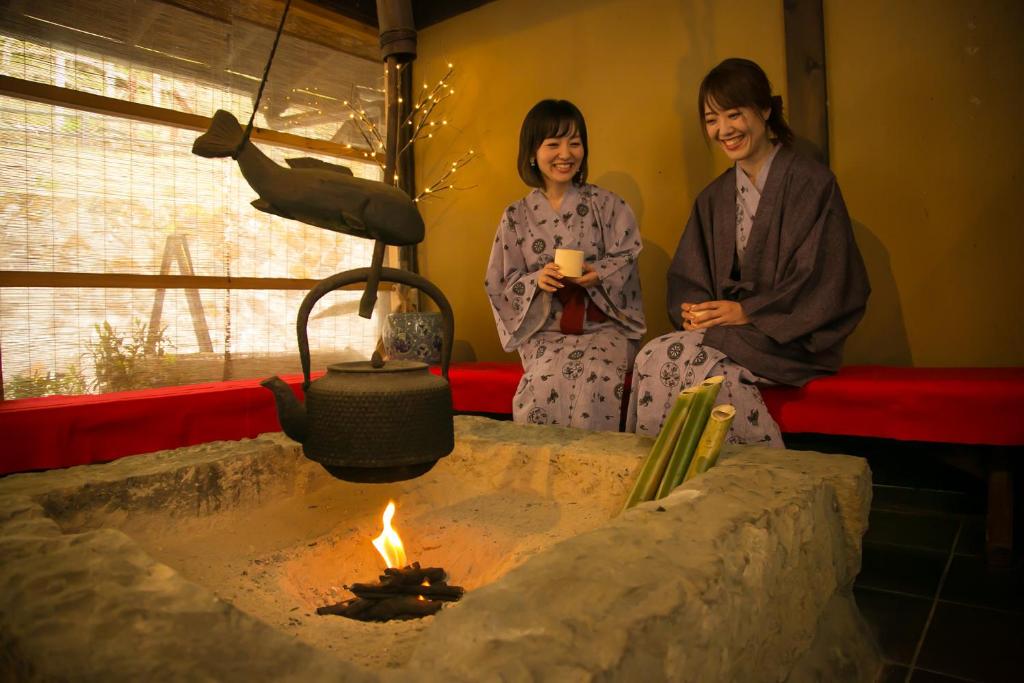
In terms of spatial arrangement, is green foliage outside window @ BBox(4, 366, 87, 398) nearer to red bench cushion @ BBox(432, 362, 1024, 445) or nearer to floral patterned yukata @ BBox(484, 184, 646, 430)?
floral patterned yukata @ BBox(484, 184, 646, 430)

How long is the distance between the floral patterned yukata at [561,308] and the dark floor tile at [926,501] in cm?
127

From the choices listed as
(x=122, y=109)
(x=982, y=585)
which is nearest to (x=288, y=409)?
(x=982, y=585)

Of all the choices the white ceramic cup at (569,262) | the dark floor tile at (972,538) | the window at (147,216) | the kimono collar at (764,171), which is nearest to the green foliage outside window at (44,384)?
the window at (147,216)

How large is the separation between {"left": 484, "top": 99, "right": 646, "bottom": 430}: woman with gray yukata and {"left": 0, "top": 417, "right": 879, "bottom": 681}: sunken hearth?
2.60ft

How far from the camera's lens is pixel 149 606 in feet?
2.85

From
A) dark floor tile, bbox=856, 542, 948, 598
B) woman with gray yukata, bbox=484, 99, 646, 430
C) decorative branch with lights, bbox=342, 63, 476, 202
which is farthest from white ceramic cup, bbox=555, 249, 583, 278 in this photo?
decorative branch with lights, bbox=342, 63, 476, 202

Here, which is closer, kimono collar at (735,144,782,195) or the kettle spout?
the kettle spout

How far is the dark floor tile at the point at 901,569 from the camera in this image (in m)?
2.26

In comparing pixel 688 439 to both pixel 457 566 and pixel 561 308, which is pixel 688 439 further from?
pixel 561 308

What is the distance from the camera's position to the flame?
1.75 m

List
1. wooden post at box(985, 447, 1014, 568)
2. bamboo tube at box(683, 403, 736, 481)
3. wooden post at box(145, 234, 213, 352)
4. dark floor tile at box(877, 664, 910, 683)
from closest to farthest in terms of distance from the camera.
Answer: bamboo tube at box(683, 403, 736, 481)
dark floor tile at box(877, 664, 910, 683)
wooden post at box(985, 447, 1014, 568)
wooden post at box(145, 234, 213, 352)

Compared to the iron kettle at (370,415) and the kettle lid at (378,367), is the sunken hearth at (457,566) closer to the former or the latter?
the iron kettle at (370,415)

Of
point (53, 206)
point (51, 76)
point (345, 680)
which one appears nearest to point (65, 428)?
point (53, 206)

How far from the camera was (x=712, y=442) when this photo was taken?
1600mm
